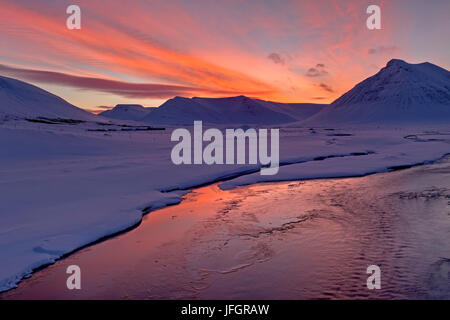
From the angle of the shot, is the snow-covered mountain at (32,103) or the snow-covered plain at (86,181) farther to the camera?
the snow-covered mountain at (32,103)

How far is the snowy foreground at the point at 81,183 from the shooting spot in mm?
8000

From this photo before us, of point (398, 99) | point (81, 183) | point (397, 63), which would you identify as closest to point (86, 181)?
point (81, 183)

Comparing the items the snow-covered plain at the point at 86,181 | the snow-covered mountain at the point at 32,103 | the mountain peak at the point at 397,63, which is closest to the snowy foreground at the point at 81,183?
the snow-covered plain at the point at 86,181

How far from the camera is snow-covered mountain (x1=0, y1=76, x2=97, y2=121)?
113 metres

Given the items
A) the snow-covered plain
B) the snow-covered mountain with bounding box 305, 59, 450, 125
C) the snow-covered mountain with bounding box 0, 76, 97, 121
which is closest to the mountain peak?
the snow-covered mountain with bounding box 305, 59, 450, 125

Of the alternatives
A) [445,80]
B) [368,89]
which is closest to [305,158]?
[368,89]

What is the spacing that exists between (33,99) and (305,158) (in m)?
141

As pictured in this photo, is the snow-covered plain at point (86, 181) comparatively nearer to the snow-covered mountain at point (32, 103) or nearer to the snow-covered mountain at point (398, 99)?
the snow-covered mountain at point (32, 103)

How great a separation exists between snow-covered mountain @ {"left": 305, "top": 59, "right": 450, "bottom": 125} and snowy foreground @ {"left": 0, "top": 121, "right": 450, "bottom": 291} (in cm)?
11423

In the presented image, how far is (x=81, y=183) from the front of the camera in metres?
13.8

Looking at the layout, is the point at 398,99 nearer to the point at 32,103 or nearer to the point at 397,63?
the point at 397,63

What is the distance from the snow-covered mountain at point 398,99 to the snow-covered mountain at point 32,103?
108 meters

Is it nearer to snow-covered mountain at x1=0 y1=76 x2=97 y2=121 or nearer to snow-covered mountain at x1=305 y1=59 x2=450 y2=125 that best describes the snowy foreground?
snow-covered mountain at x1=0 y1=76 x2=97 y2=121

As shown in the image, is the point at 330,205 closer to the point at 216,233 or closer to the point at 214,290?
the point at 216,233
